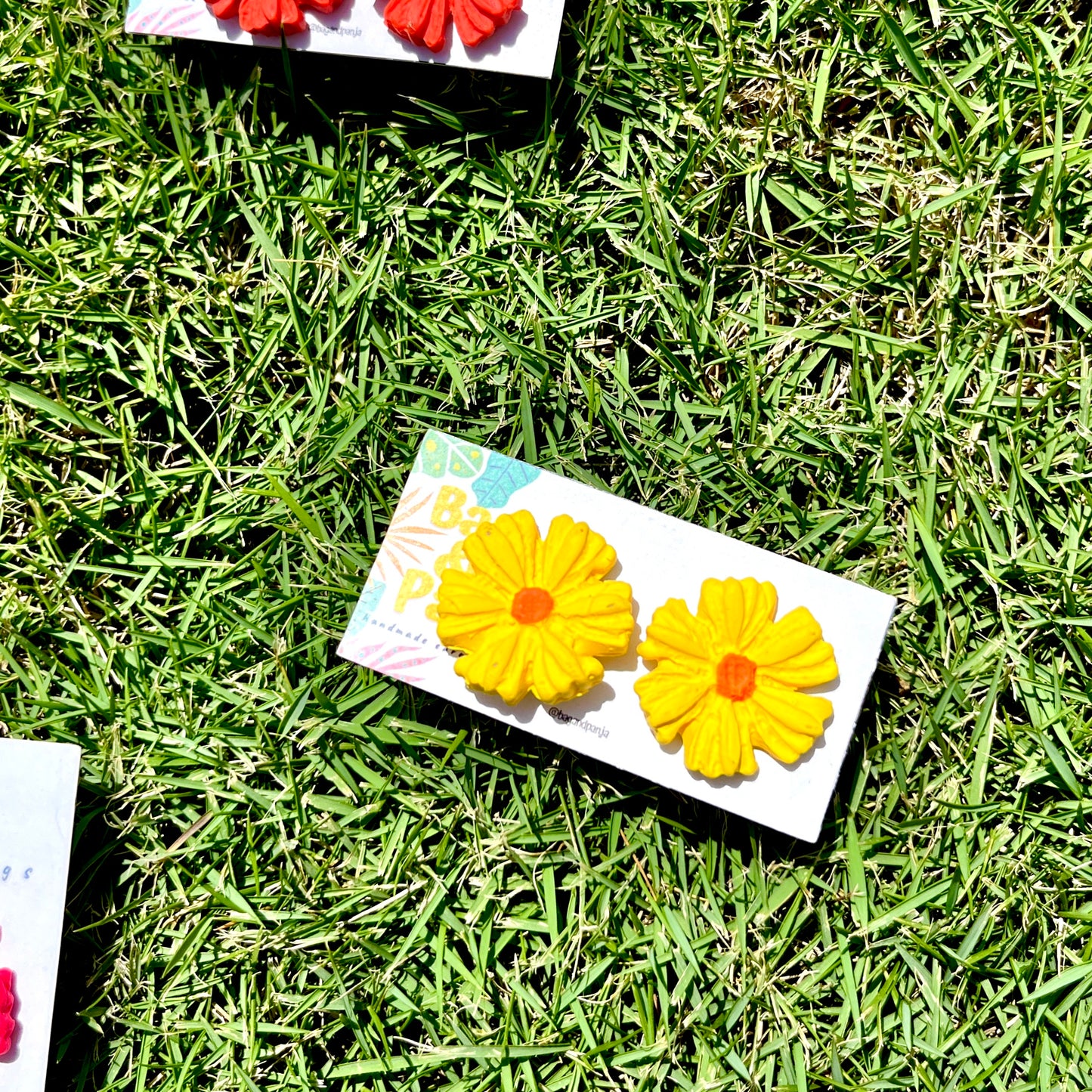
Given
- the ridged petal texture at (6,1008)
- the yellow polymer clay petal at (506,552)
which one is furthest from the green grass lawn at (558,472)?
the yellow polymer clay petal at (506,552)

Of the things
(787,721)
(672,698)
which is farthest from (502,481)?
(787,721)

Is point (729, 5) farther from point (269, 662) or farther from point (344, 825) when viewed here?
point (344, 825)

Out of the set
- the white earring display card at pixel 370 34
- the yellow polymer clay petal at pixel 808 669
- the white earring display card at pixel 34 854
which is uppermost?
the white earring display card at pixel 370 34

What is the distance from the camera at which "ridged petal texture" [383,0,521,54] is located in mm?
1385

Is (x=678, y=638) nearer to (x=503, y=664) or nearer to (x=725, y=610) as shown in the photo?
(x=725, y=610)

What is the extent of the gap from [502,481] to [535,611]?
0.17m

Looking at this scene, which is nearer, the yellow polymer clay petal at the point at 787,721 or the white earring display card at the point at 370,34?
the yellow polymer clay petal at the point at 787,721

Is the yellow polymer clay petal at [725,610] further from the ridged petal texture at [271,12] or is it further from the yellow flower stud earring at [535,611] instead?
the ridged petal texture at [271,12]

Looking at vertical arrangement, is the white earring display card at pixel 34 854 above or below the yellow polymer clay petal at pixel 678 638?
below

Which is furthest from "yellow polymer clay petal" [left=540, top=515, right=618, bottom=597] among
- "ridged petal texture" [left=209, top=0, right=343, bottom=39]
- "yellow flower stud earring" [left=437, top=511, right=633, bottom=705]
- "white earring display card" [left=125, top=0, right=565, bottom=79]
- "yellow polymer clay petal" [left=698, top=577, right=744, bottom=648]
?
"ridged petal texture" [left=209, top=0, right=343, bottom=39]

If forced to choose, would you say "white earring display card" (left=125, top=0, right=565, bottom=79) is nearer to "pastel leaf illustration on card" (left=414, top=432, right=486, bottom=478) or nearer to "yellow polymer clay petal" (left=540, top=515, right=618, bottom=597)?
"pastel leaf illustration on card" (left=414, top=432, right=486, bottom=478)

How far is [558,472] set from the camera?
1434mm

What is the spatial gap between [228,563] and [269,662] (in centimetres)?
14

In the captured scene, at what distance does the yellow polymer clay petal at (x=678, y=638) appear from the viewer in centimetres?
128
